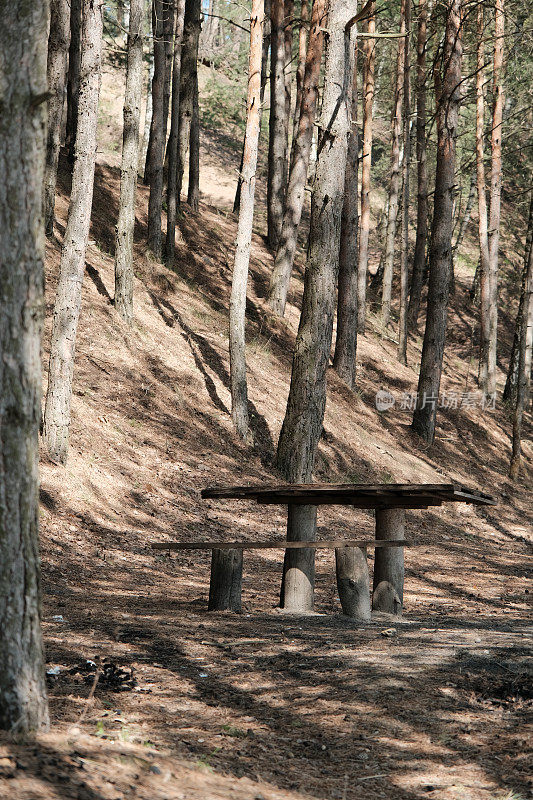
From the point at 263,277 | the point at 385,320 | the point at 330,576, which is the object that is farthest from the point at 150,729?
the point at 385,320

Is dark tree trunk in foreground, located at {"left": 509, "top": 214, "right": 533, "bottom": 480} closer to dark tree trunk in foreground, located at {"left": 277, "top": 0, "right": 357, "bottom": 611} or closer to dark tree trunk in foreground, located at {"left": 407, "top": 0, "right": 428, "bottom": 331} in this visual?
dark tree trunk in foreground, located at {"left": 407, "top": 0, "right": 428, "bottom": 331}

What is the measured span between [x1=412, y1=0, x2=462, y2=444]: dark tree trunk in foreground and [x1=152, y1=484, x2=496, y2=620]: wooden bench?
10903 millimetres

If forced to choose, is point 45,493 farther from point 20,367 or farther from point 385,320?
point 385,320

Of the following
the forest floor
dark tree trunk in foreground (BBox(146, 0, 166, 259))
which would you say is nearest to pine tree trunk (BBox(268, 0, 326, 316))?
the forest floor

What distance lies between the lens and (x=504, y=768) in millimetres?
4047

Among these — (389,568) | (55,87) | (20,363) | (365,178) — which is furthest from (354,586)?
(365,178)

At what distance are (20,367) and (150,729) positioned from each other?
196cm

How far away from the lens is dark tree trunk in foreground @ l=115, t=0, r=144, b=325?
47.2ft

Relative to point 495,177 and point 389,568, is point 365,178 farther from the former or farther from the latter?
point 389,568

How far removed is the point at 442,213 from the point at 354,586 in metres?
12.6

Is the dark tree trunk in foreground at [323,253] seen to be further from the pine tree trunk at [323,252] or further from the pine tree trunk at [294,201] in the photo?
the pine tree trunk at [294,201]

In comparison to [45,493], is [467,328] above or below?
above

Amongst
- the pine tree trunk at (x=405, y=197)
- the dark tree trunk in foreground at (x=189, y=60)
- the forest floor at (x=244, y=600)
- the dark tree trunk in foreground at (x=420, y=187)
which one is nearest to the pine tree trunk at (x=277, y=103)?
the dark tree trunk in foreground at (x=189, y=60)

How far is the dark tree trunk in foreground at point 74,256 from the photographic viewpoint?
10898mm
